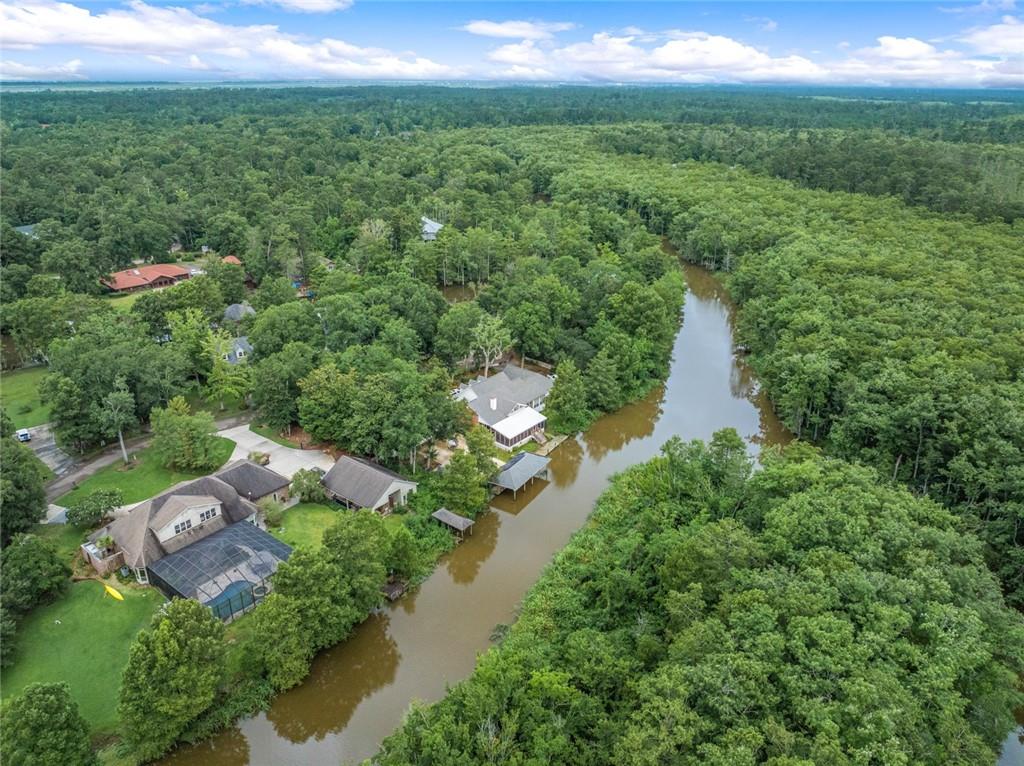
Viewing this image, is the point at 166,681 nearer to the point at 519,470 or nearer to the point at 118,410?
the point at 519,470

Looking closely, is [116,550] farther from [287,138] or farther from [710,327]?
[287,138]

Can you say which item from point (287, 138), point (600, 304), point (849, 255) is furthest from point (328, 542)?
point (287, 138)

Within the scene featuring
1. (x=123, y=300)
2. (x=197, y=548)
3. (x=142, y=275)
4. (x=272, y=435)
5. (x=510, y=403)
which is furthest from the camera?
(x=142, y=275)

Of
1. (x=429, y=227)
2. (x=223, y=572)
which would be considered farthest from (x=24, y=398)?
(x=429, y=227)

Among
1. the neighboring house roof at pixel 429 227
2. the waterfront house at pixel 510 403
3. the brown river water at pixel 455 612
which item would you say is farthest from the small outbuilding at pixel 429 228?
the brown river water at pixel 455 612

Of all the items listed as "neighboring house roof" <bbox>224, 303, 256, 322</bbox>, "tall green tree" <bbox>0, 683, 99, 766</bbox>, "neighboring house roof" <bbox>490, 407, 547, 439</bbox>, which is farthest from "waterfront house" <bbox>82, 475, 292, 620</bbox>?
"neighboring house roof" <bbox>224, 303, 256, 322</bbox>
